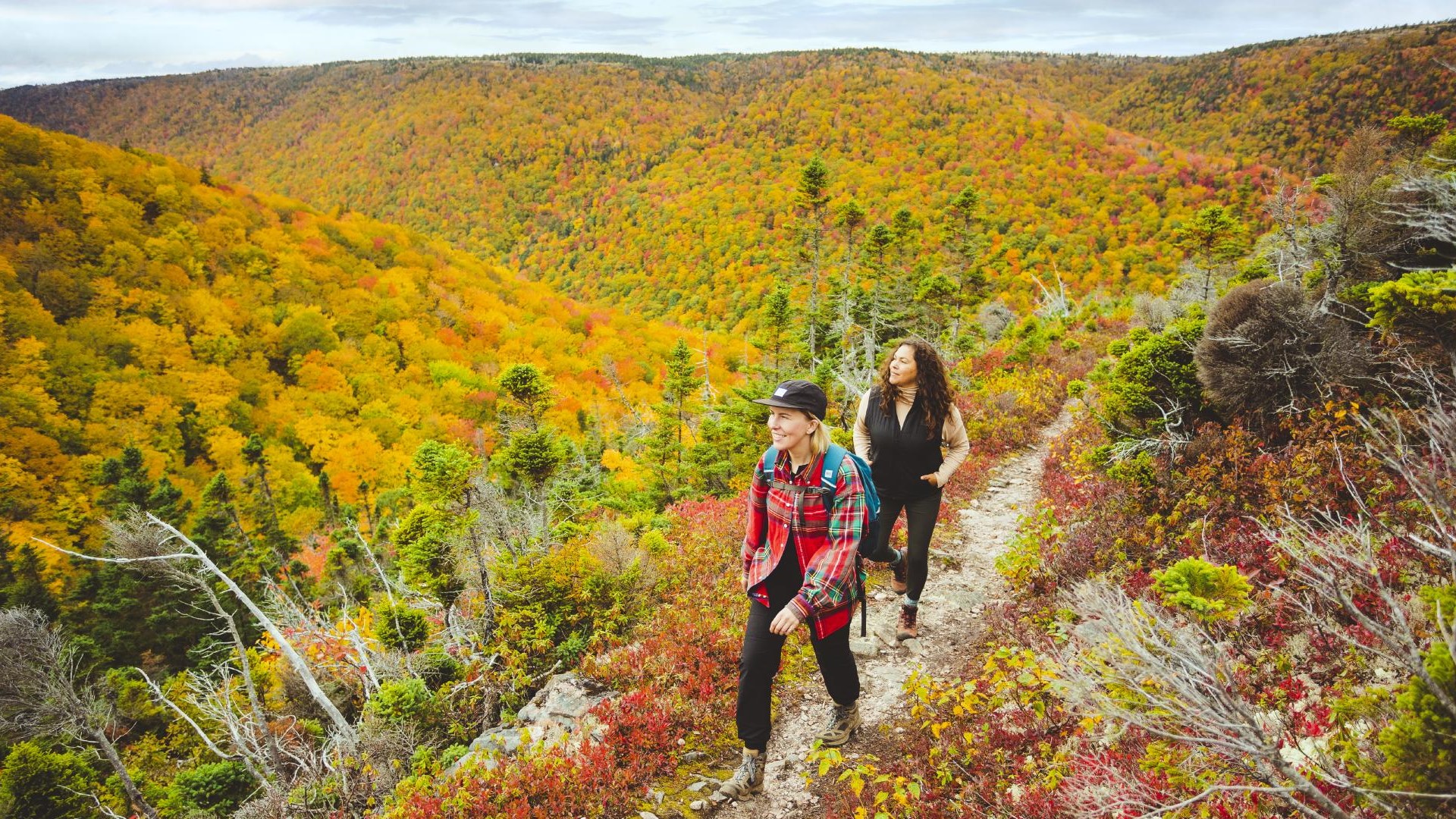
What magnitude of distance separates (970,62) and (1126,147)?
5135cm

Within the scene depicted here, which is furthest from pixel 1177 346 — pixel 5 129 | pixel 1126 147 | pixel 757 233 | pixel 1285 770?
pixel 5 129

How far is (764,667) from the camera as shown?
307 cm

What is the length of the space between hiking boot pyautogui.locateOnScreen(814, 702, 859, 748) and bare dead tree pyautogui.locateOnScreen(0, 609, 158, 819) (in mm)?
16735

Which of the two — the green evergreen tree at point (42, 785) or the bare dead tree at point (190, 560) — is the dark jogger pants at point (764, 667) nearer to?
the bare dead tree at point (190, 560)

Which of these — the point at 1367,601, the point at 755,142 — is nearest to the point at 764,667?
the point at 1367,601

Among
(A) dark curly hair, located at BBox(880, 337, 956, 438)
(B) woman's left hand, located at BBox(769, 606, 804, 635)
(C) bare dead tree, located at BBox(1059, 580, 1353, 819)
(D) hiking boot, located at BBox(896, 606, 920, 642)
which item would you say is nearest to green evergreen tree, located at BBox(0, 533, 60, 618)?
(D) hiking boot, located at BBox(896, 606, 920, 642)

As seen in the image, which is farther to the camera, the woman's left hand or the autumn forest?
the autumn forest

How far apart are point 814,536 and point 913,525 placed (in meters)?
1.59

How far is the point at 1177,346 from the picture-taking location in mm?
5805

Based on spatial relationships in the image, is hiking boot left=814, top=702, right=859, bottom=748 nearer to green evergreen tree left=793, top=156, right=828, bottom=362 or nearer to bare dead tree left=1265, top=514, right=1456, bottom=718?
bare dead tree left=1265, top=514, right=1456, bottom=718

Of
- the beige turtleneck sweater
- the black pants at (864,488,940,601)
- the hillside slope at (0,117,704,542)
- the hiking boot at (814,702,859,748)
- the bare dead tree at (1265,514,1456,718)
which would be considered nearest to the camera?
the bare dead tree at (1265,514,1456,718)

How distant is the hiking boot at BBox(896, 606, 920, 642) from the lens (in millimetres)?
4773

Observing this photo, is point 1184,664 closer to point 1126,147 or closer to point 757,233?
point 757,233

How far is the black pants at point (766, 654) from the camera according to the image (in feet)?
10.0
